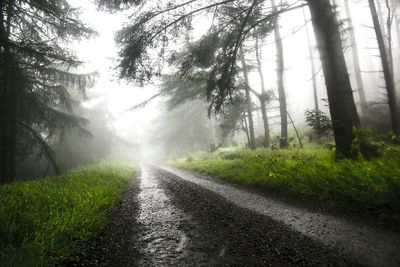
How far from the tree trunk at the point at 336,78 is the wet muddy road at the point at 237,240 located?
312 centimetres

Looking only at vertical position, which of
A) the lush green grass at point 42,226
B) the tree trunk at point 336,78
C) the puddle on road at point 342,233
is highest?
the tree trunk at point 336,78

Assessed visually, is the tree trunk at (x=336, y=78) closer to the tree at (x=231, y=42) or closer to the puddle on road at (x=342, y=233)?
the tree at (x=231, y=42)

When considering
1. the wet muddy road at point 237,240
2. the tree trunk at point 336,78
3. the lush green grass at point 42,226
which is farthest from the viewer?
the tree trunk at point 336,78

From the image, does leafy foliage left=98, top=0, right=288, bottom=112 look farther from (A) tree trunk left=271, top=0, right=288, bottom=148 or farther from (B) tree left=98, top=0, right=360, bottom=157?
(A) tree trunk left=271, top=0, right=288, bottom=148

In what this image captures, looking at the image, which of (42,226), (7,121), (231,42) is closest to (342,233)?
(42,226)

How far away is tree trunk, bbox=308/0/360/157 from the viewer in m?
7.12

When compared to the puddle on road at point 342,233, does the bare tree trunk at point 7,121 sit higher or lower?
higher

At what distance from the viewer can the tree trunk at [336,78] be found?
23.4 feet

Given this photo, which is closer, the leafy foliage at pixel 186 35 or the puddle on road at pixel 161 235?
the puddle on road at pixel 161 235

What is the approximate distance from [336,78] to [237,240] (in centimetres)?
558

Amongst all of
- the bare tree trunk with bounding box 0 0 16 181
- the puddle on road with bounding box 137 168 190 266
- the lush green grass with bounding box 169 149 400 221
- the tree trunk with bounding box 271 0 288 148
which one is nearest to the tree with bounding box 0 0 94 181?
the bare tree trunk with bounding box 0 0 16 181

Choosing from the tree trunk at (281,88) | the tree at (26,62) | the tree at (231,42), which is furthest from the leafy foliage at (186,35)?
the tree trunk at (281,88)

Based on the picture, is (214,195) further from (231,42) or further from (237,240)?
(231,42)

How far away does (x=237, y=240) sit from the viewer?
3855 millimetres
